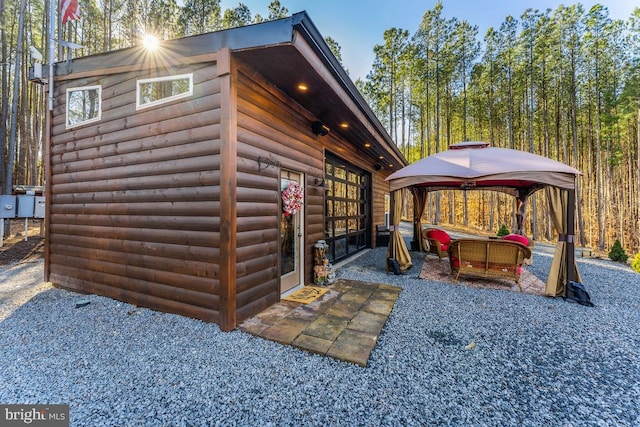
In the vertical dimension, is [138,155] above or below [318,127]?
below

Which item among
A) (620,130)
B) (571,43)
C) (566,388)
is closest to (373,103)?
(571,43)

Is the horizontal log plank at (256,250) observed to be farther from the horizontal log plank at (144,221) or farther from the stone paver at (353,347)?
Answer: the stone paver at (353,347)

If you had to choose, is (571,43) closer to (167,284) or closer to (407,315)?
(407,315)

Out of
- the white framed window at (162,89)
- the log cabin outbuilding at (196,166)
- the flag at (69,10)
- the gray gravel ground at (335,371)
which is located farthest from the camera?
the flag at (69,10)

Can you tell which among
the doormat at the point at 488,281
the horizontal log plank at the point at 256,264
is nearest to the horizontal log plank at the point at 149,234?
the horizontal log plank at the point at 256,264

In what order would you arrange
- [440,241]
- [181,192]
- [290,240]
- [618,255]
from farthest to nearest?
[618,255], [440,241], [290,240], [181,192]

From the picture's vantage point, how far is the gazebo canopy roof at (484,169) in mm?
3758

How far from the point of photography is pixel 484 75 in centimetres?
1258

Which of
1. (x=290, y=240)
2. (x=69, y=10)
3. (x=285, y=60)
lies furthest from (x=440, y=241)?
(x=69, y=10)

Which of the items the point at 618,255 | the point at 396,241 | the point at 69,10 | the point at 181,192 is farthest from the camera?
the point at 618,255

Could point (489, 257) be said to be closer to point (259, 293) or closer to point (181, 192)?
point (259, 293)

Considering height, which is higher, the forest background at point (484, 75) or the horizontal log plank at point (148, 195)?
the forest background at point (484, 75)

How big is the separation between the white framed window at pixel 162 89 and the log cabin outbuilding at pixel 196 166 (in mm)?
19

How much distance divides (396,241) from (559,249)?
249 centimetres
